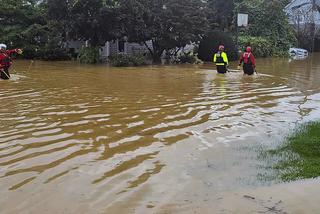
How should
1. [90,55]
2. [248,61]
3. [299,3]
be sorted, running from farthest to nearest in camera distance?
1. [299,3]
2. [90,55]
3. [248,61]

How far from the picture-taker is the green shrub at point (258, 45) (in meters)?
34.5

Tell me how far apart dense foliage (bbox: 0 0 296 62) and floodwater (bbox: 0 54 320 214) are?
1044 cm

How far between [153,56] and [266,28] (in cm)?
1432

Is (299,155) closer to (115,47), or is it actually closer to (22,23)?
(115,47)

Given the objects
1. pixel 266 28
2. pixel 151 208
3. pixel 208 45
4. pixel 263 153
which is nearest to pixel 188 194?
pixel 151 208

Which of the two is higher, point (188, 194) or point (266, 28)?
point (266, 28)

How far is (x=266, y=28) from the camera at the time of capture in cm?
3816

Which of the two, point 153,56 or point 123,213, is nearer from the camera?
point 123,213

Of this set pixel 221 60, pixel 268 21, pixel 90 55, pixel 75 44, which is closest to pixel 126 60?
pixel 90 55

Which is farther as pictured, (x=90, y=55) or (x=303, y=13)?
(x=303, y=13)

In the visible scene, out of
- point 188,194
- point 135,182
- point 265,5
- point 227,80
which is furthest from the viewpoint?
point 265,5

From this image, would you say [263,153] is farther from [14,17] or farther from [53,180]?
[14,17]

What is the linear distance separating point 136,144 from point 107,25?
17960mm

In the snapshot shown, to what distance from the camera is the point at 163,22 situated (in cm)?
2559
